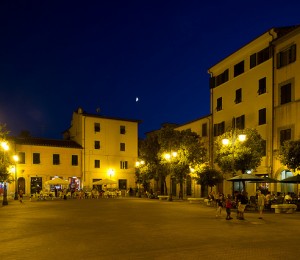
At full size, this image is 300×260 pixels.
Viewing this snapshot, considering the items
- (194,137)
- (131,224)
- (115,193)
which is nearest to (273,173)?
(194,137)

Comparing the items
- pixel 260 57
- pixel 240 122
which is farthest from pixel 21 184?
pixel 260 57

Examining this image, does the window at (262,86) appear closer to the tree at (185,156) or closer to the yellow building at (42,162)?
the tree at (185,156)

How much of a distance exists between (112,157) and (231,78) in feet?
84.1

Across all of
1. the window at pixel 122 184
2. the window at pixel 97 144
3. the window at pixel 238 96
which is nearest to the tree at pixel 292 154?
the window at pixel 238 96

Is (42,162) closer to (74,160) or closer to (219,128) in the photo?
(74,160)

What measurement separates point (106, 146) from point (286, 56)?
33.5m

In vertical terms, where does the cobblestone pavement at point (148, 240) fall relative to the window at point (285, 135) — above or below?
below

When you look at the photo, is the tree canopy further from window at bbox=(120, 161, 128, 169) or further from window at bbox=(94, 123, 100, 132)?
window at bbox=(120, 161, 128, 169)

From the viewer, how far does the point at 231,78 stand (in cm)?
4144

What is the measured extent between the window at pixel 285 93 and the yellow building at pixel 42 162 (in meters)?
31.8

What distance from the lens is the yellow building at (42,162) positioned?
52.8m

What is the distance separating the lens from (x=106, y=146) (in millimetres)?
60750

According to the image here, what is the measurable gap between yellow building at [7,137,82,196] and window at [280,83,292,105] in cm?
3184

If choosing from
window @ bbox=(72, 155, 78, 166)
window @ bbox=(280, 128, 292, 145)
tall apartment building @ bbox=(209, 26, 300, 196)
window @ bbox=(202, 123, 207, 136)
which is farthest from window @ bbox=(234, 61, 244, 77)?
window @ bbox=(72, 155, 78, 166)
